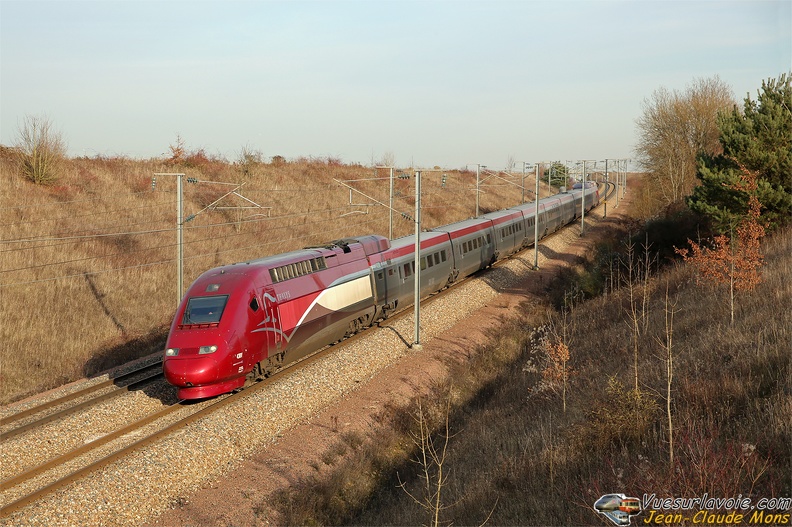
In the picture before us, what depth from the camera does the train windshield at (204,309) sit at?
56.0ft

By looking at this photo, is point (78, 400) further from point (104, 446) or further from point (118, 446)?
point (118, 446)

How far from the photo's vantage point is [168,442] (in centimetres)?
1491

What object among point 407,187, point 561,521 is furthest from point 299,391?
point 407,187

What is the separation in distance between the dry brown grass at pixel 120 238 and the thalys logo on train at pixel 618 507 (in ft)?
59.1

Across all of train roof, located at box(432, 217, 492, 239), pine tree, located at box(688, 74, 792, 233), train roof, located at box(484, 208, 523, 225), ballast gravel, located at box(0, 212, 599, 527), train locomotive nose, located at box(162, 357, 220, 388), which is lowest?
ballast gravel, located at box(0, 212, 599, 527)

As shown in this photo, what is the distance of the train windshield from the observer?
56.0 feet

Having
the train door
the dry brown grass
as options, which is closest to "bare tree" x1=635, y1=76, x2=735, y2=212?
the dry brown grass

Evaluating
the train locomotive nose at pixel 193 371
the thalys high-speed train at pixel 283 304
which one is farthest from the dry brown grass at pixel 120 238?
the thalys high-speed train at pixel 283 304

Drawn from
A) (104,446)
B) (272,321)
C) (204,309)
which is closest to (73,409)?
(104,446)

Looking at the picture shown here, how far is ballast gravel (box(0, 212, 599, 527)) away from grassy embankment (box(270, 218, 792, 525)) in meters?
2.04

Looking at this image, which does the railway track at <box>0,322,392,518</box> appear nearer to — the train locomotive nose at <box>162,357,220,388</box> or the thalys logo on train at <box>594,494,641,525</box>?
the train locomotive nose at <box>162,357,220,388</box>

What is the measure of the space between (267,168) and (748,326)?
2104 inches

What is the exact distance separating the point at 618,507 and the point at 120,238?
3533 cm

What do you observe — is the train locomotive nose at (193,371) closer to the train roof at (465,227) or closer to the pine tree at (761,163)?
the train roof at (465,227)
